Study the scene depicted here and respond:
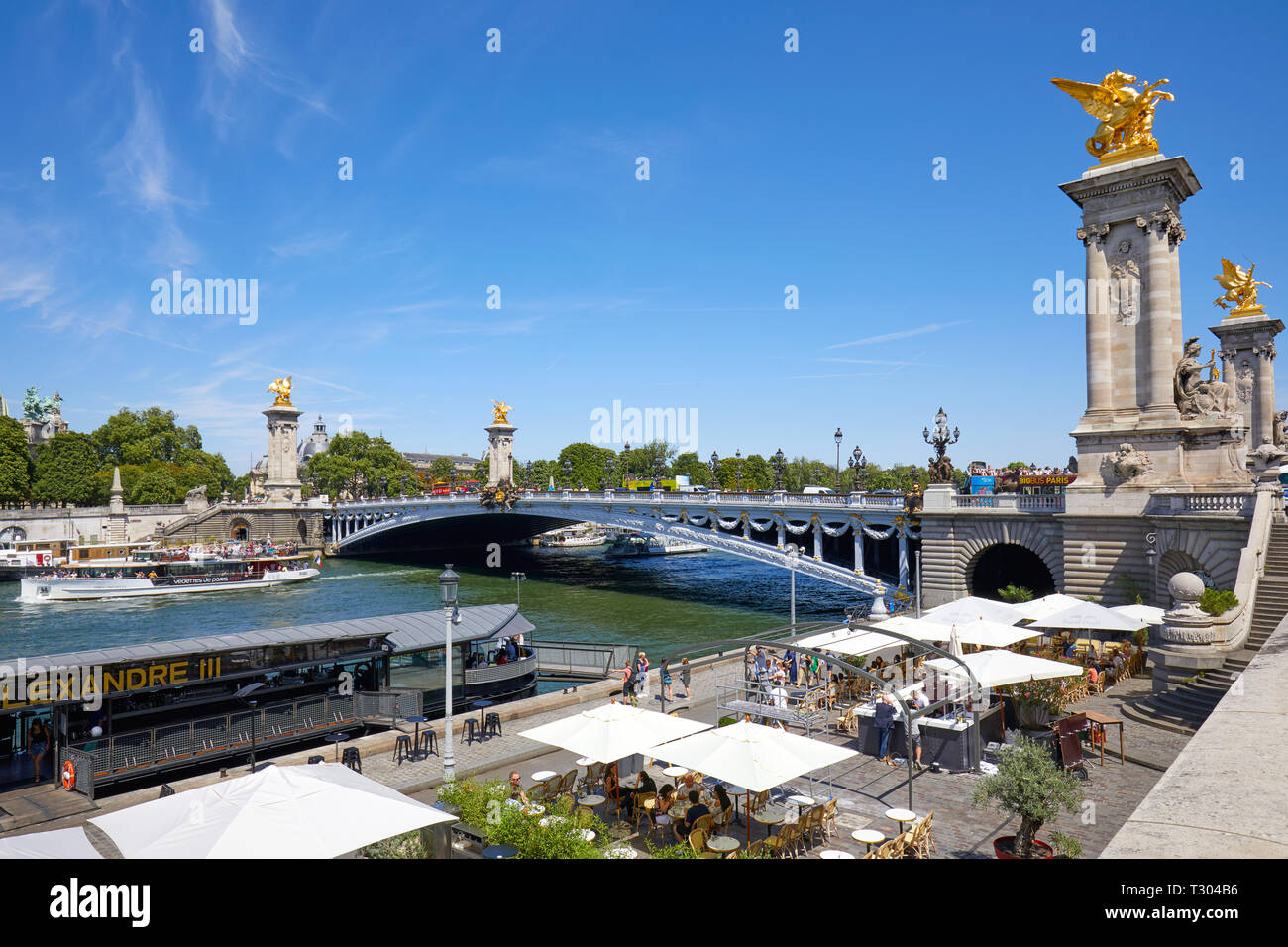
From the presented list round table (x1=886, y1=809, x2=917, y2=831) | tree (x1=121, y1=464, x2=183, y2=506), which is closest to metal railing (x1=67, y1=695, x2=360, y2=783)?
round table (x1=886, y1=809, x2=917, y2=831)

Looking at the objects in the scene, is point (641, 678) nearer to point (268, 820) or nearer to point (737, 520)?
point (268, 820)

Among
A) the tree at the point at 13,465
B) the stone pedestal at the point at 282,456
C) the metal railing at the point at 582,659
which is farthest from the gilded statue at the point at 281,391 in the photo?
the metal railing at the point at 582,659

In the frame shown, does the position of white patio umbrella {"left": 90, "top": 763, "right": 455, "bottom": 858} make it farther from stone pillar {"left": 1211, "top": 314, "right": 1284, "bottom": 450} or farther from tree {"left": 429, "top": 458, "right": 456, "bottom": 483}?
tree {"left": 429, "top": 458, "right": 456, "bottom": 483}

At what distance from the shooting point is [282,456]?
110 m

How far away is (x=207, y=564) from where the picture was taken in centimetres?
7425

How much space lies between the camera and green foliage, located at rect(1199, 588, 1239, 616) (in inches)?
725

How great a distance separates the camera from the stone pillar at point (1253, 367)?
46000 mm

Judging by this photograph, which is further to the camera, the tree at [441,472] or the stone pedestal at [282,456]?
the tree at [441,472]

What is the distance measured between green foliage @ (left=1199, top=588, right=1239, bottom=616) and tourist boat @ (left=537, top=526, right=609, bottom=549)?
100 m

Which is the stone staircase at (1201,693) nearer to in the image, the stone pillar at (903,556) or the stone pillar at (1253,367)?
the stone pillar at (903,556)

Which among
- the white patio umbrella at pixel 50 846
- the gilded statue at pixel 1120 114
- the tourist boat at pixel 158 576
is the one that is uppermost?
the gilded statue at pixel 1120 114

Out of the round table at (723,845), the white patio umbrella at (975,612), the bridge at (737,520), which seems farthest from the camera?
the bridge at (737,520)

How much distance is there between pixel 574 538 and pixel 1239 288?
94.6 meters

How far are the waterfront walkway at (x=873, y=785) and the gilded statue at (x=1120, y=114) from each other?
22.2 m
